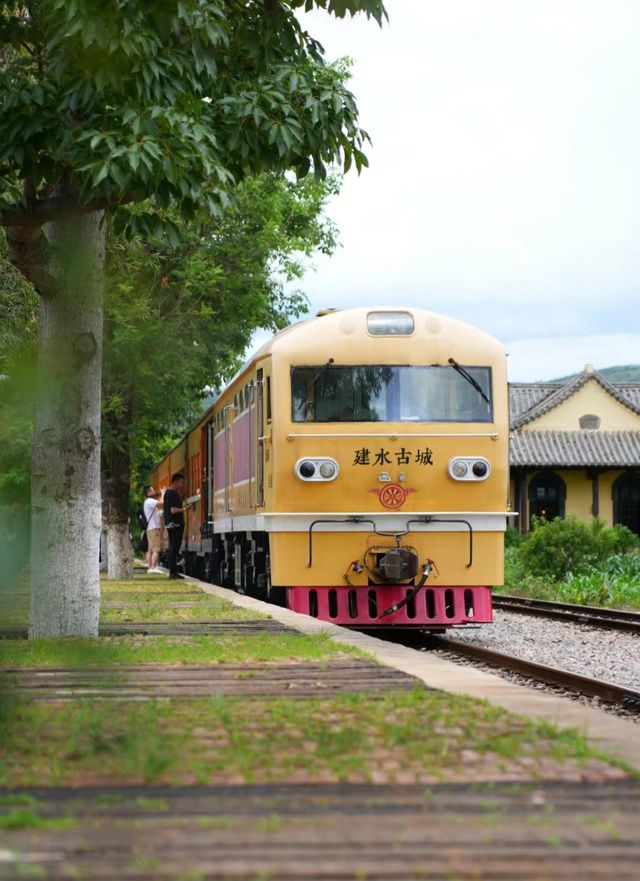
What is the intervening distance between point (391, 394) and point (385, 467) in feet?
2.45

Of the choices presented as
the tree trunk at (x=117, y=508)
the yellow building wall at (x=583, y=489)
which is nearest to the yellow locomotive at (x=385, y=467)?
the tree trunk at (x=117, y=508)

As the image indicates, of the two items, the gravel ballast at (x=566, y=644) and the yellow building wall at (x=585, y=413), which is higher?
the yellow building wall at (x=585, y=413)

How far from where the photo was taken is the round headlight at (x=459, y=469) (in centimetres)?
1402

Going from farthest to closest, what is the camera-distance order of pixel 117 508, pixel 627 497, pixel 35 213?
pixel 627 497
pixel 117 508
pixel 35 213

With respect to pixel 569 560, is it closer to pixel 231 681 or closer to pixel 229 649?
pixel 229 649

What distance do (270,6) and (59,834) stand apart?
682 centimetres

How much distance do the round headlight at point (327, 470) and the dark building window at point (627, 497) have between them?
30.9 meters

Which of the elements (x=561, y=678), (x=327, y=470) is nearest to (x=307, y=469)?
(x=327, y=470)

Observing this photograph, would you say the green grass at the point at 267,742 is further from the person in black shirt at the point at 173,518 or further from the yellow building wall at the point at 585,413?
the yellow building wall at the point at 585,413

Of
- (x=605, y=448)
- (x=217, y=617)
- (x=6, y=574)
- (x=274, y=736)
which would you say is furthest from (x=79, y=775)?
(x=605, y=448)

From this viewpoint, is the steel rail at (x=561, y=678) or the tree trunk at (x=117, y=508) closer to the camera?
the steel rail at (x=561, y=678)

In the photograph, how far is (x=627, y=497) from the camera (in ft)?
144

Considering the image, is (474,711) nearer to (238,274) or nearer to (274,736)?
(274,736)

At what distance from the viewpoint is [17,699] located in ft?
13.2
